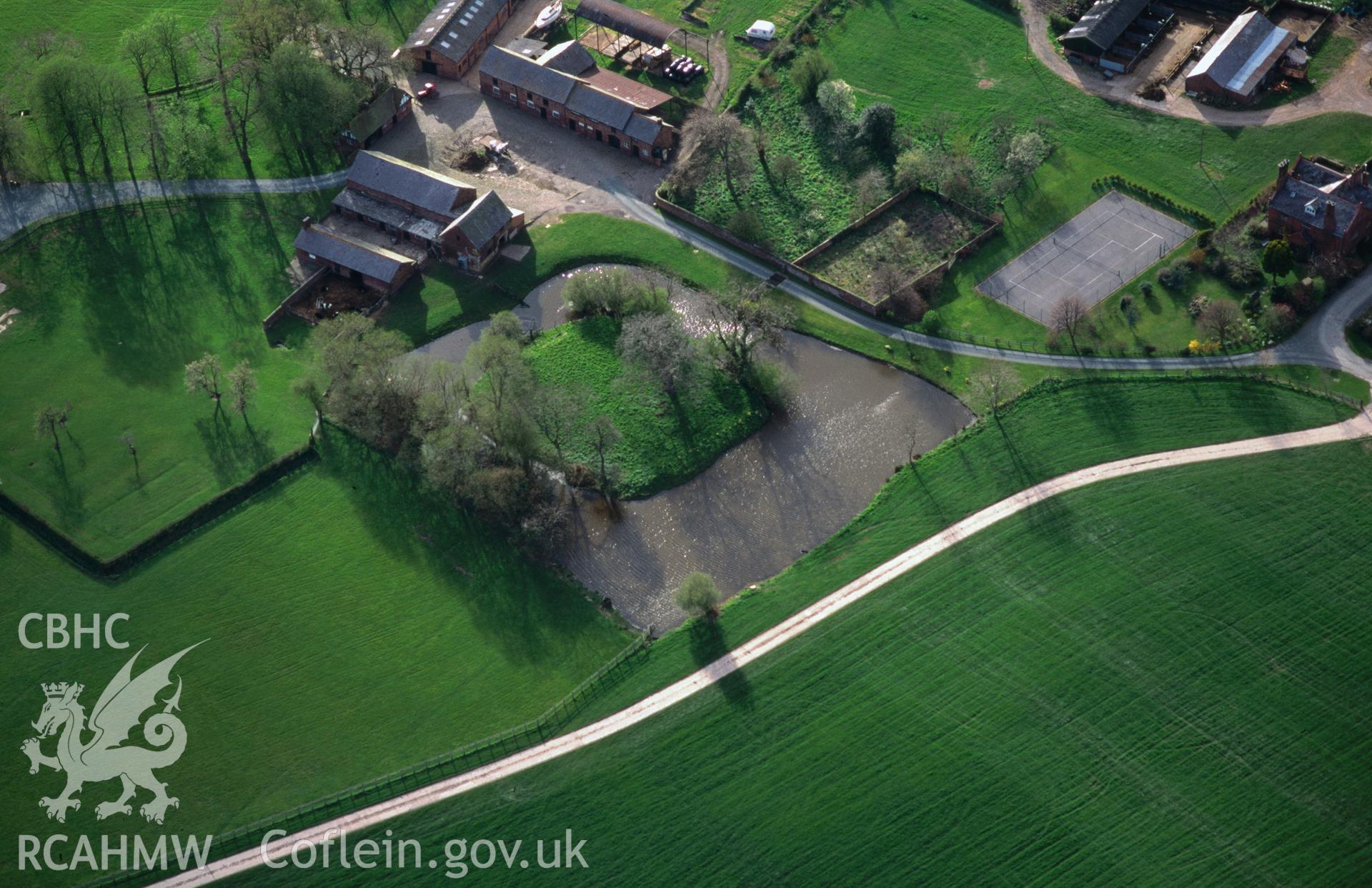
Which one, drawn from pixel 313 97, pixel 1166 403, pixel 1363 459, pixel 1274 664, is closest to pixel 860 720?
pixel 1274 664

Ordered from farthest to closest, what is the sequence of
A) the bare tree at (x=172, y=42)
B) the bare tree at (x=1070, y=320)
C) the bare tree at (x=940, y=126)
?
the bare tree at (x=172, y=42), the bare tree at (x=940, y=126), the bare tree at (x=1070, y=320)

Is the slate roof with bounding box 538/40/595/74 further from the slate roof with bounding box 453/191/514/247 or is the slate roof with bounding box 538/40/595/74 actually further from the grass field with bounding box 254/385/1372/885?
the grass field with bounding box 254/385/1372/885

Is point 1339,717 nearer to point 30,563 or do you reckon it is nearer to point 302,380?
point 302,380

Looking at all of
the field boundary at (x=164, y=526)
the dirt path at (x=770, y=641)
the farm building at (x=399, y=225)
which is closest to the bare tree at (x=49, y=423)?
the field boundary at (x=164, y=526)

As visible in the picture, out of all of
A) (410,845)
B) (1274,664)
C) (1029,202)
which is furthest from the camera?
(1029,202)

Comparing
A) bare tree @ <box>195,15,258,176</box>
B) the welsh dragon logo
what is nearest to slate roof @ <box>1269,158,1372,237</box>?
bare tree @ <box>195,15,258,176</box>

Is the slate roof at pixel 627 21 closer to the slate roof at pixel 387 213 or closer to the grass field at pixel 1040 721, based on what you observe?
the slate roof at pixel 387 213
